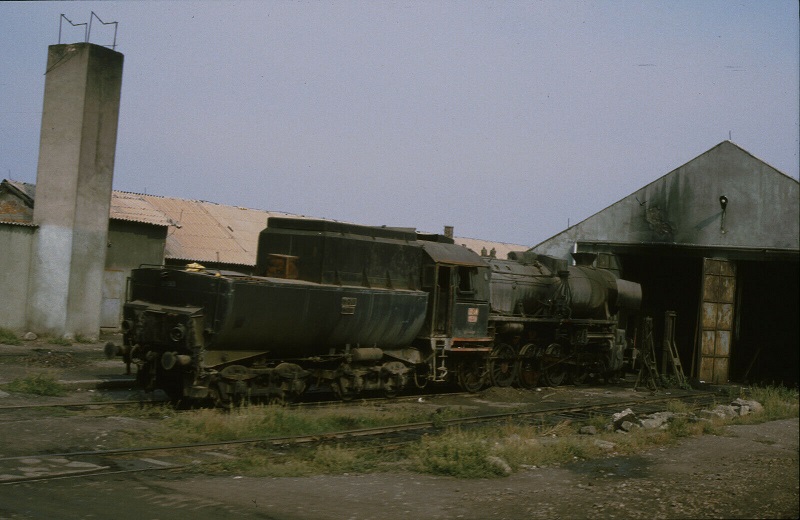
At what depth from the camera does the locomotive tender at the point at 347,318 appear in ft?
43.1

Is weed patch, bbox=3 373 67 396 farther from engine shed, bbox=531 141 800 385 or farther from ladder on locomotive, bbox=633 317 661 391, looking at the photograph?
engine shed, bbox=531 141 800 385

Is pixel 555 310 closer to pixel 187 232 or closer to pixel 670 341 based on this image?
pixel 670 341

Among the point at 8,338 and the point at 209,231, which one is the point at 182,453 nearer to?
the point at 8,338

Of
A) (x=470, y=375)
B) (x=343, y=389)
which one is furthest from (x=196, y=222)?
(x=343, y=389)

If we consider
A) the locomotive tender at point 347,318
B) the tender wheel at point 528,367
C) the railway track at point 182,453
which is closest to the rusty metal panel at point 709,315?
the locomotive tender at point 347,318

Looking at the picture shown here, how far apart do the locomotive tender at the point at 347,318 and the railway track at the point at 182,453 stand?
2.27 metres

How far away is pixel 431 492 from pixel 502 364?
36.7 ft

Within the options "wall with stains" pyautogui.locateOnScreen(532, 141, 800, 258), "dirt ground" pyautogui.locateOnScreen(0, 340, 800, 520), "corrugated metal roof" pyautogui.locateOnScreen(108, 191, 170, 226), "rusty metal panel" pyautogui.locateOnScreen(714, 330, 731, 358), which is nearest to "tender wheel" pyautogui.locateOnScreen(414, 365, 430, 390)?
"dirt ground" pyautogui.locateOnScreen(0, 340, 800, 520)

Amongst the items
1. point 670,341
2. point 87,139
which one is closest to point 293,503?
point 670,341

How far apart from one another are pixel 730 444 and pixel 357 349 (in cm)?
680

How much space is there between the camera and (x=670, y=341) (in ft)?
74.5

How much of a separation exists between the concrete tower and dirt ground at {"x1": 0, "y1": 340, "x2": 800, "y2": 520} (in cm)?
1269

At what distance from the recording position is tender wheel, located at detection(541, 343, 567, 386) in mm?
20828

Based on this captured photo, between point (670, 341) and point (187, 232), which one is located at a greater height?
point (187, 232)
